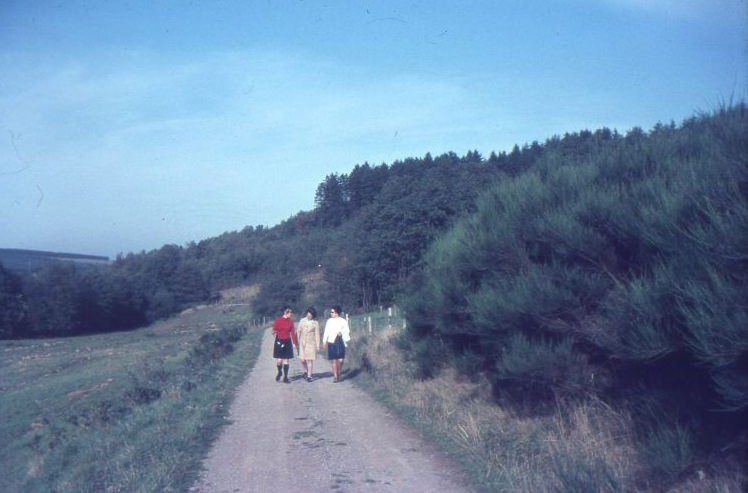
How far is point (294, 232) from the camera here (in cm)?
12669

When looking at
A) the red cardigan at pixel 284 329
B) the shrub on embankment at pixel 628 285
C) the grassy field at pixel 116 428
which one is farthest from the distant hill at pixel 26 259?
the shrub on embankment at pixel 628 285

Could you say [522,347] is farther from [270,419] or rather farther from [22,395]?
[22,395]

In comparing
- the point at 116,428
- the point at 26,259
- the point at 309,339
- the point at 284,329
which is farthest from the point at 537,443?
the point at 26,259

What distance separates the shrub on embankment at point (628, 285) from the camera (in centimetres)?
525

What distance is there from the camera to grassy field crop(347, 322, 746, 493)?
18.7ft

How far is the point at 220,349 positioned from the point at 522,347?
20.7m

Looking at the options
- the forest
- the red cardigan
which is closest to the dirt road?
the forest

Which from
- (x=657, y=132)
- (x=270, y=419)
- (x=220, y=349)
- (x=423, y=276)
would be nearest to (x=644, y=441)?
(x=657, y=132)

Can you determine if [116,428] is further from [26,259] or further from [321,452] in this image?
[26,259]

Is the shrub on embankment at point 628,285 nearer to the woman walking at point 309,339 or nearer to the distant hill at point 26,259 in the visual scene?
the woman walking at point 309,339

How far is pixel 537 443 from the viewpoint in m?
7.57

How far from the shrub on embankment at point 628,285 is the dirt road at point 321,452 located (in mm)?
1794

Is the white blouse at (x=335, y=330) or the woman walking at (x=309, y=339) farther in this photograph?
the woman walking at (x=309, y=339)

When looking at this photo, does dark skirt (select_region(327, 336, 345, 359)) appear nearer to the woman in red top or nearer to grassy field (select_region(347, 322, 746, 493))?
the woman in red top
